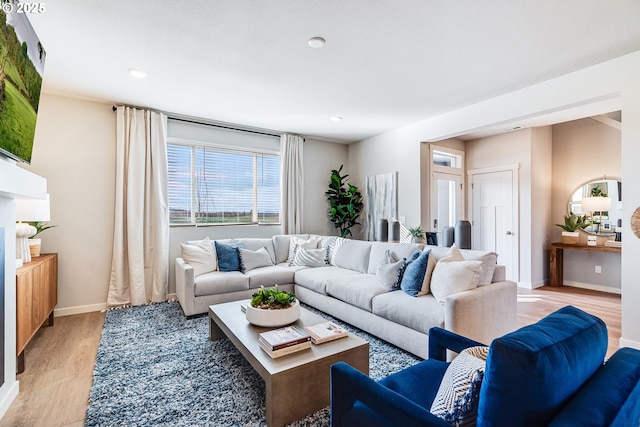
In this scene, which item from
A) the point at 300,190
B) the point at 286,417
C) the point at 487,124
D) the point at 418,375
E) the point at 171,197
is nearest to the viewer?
the point at 418,375

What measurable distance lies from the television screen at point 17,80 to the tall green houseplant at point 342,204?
14.1 ft

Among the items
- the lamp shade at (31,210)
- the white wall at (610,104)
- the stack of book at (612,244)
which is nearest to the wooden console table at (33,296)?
the lamp shade at (31,210)

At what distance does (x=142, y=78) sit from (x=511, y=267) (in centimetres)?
592

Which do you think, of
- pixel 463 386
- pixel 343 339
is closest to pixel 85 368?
pixel 343 339

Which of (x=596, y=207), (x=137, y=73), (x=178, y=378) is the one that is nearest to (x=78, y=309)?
(x=178, y=378)

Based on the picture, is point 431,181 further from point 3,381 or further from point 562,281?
point 3,381

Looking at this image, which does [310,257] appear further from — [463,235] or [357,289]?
[463,235]

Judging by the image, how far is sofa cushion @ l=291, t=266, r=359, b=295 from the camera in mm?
3604

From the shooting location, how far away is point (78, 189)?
382cm

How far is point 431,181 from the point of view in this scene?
Result: 16.2ft

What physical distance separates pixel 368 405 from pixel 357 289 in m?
1.96

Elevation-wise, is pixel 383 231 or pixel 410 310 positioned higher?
pixel 383 231

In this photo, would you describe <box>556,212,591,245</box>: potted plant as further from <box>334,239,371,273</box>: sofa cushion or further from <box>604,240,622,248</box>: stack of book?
<box>334,239,371,273</box>: sofa cushion

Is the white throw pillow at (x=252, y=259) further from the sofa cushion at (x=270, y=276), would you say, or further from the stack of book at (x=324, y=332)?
the stack of book at (x=324, y=332)
